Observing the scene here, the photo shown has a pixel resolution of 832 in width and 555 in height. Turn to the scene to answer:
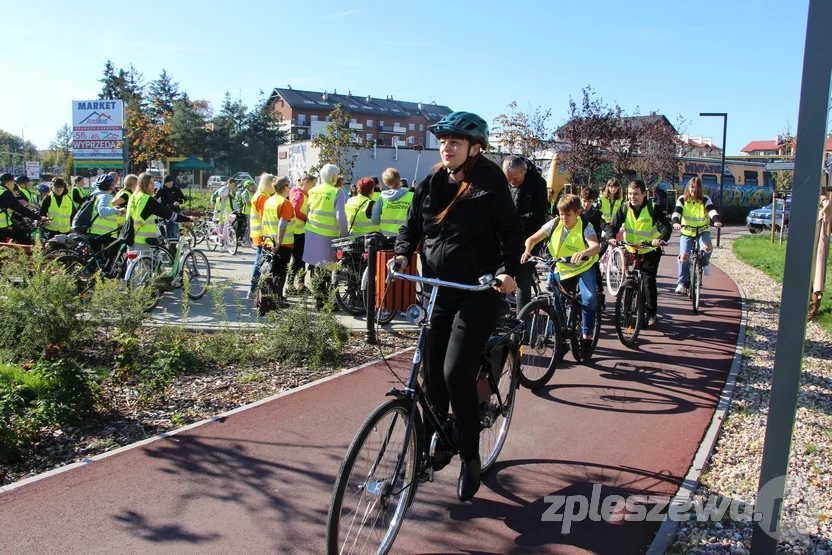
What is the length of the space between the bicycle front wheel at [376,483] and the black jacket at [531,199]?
3.85m

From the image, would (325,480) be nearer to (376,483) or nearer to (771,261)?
(376,483)

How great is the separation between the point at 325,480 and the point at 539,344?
8.27ft

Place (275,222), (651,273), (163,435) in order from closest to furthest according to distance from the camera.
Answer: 1. (163,435)
2. (651,273)
3. (275,222)

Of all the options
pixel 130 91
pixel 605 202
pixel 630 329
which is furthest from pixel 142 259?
pixel 130 91

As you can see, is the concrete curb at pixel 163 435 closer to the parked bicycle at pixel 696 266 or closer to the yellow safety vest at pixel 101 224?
the yellow safety vest at pixel 101 224

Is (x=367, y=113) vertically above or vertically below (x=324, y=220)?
above

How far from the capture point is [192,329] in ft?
25.6

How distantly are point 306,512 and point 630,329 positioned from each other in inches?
210

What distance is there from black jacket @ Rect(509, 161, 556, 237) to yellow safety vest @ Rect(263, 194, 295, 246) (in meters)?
3.57

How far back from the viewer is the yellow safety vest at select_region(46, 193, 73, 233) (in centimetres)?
1244

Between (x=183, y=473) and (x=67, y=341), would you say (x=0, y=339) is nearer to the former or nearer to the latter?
(x=67, y=341)

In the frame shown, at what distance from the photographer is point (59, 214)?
1246cm

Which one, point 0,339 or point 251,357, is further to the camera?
point 251,357

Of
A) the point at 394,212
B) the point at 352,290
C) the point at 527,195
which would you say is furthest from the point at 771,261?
the point at 527,195
